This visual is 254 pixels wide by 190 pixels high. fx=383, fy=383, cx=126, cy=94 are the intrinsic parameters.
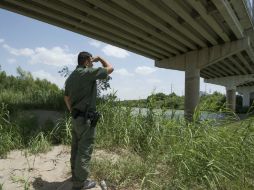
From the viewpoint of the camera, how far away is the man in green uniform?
476 cm

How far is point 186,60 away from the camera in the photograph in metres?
Result: 22.2

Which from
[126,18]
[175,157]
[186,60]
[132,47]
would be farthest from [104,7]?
[186,60]

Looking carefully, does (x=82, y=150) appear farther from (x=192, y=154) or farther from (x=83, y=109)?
(x=192, y=154)

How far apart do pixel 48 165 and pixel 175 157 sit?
2072mm

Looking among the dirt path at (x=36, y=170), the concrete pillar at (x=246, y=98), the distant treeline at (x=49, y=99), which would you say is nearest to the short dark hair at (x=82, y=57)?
the dirt path at (x=36, y=170)

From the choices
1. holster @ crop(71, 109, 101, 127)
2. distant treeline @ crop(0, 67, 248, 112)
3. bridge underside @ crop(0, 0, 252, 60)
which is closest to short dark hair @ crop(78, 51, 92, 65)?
holster @ crop(71, 109, 101, 127)

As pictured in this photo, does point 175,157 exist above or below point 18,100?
below

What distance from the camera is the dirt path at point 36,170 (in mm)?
5105

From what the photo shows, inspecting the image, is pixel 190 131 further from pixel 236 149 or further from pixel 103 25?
pixel 103 25

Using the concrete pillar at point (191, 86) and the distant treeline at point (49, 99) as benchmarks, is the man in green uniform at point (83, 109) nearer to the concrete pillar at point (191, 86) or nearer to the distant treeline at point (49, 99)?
the distant treeline at point (49, 99)

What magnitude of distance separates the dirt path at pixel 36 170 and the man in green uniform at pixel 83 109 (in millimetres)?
322

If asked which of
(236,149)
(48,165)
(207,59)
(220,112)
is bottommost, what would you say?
(48,165)

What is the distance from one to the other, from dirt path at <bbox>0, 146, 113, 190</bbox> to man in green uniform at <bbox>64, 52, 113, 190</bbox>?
1.06 feet

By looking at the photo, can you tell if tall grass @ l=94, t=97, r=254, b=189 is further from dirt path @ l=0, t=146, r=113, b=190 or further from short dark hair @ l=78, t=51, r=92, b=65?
short dark hair @ l=78, t=51, r=92, b=65
